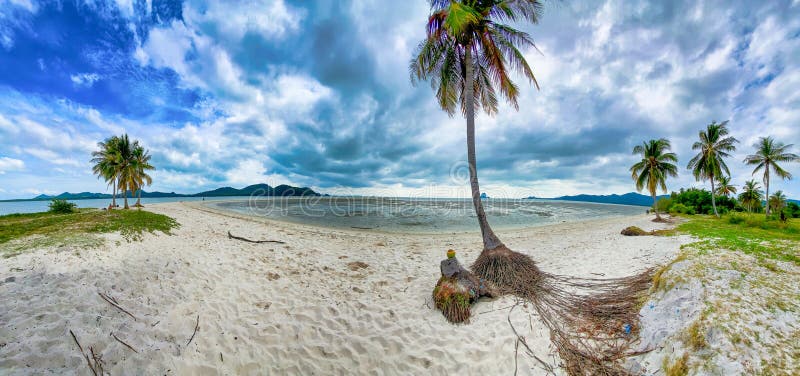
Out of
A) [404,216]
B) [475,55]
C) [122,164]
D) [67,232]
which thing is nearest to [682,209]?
[404,216]

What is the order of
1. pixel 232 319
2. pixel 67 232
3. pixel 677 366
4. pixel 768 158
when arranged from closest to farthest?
pixel 677 366 → pixel 232 319 → pixel 67 232 → pixel 768 158

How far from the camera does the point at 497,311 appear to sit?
5336mm

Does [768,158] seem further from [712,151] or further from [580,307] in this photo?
[580,307]

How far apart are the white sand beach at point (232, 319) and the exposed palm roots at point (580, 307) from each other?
396 mm

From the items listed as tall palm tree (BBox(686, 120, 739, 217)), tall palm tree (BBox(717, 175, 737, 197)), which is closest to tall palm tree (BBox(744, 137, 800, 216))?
tall palm tree (BBox(686, 120, 739, 217))

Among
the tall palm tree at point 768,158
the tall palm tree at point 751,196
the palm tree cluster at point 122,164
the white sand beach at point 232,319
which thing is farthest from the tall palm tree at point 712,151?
the palm tree cluster at point 122,164

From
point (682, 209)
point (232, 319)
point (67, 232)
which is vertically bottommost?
point (232, 319)

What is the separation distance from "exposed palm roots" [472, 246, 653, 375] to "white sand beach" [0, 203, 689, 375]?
396 millimetres

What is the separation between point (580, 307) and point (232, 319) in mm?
6975

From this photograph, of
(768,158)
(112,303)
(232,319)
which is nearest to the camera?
(112,303)

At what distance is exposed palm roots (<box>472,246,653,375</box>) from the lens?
3638 millimetres

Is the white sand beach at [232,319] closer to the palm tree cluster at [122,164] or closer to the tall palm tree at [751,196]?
the palm tree cluster at [122,164]

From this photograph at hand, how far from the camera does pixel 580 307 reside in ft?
16.4

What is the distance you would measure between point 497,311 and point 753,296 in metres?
3.50
